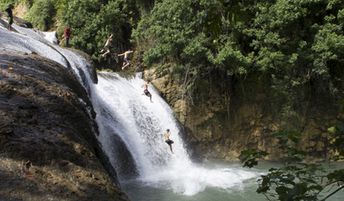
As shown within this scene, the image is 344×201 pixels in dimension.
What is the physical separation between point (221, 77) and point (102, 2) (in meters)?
6.86

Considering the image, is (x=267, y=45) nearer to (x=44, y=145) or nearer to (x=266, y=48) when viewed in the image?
(x=266, y=48)

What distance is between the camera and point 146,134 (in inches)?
573

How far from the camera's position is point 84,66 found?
463 inches

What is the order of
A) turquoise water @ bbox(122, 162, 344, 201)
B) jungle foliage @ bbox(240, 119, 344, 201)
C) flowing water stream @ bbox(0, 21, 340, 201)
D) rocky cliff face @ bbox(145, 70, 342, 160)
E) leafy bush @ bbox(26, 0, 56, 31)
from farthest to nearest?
leafy bush @ bbox(26, 0, 56, 31), rocky cliff face @ bbox(145, 70, 342, 160), flowing water stream @ bbox(0, 21, 340, 201), turquoise water @ bbox(122, 162, 344, 201), jungle foliage @ bbox(240, 119, 344, 201)

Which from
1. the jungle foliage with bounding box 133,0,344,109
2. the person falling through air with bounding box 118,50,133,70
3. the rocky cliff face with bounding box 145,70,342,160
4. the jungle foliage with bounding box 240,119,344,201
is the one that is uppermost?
the jungle foliage with bounding box 133,0,344,109

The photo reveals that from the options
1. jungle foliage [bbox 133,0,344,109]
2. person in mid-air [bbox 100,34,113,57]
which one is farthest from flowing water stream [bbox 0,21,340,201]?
person in mid-air [bbox 100,34,113,57]

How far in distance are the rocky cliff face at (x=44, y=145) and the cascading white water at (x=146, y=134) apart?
6459 millimetres

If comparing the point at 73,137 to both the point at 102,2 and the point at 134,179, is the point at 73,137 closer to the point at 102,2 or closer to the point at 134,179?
the point at 134,179

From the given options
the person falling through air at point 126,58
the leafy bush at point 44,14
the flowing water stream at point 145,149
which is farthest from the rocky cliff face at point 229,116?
the leafy bush at point 44,14

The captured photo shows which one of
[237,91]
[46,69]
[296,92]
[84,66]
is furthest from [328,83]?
[46,69]

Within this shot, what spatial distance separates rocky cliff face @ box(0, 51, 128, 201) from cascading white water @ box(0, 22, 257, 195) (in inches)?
254

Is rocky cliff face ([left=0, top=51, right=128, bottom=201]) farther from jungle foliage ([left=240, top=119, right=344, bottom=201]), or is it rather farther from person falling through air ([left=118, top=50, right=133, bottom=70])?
person falling through air ([left=118, top=50, right=133, bottom=70])

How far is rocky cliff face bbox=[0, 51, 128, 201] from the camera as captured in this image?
3270mm

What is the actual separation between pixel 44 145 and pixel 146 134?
425 inches
